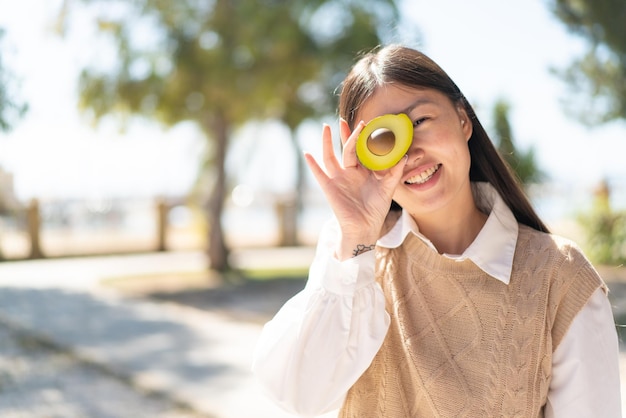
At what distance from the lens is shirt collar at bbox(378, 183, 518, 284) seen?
1.66 meters

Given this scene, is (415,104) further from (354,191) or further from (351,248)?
(351,248)

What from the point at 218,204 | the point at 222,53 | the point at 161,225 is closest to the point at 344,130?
the point at 222,53

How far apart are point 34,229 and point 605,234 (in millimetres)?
10877

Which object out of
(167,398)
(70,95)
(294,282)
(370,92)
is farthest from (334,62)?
(370,92)

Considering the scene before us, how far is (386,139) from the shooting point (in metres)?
1.59

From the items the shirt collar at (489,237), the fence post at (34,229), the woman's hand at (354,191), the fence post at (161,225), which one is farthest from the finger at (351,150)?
the fence post at (161,225)

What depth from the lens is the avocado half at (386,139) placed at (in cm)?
159

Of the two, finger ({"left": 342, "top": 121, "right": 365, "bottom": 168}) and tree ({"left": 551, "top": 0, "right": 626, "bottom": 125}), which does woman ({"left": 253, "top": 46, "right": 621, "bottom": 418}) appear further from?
tree ({"left": 551, "top": 0, "right": 626, "bottom": 125})

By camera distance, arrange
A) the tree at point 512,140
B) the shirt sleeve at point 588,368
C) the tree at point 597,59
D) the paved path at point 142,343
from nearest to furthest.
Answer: the shirt sleeve at point 588,368
the paved path at point 142,343
the tree at point 597,59
the tree at point 512,140

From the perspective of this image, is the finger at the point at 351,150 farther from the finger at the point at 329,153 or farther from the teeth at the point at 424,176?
the teeth at the point at 424,176

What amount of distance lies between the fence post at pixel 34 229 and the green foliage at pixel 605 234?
412 inches

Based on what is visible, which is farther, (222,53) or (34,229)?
(34,229)

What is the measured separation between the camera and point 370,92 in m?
1.69

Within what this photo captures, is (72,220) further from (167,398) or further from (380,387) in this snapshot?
(380,387)
